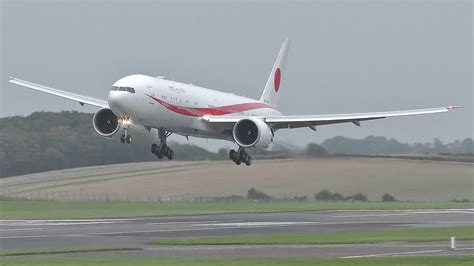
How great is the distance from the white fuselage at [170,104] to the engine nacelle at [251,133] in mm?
1298

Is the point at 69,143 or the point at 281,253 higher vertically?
the point at 69,143

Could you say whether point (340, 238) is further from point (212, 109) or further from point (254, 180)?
point (254, 180)

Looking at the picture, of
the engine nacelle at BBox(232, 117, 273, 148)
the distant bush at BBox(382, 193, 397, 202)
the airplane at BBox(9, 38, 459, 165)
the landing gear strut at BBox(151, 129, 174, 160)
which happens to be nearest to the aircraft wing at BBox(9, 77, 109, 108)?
the airplane at BBox(9, 38, 459, 165)

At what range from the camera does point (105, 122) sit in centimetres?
6575

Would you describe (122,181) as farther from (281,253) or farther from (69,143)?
(281,253)

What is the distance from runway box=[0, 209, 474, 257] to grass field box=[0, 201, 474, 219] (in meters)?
4.32

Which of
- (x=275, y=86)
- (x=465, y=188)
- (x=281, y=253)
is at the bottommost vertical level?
(x=281, y=253)

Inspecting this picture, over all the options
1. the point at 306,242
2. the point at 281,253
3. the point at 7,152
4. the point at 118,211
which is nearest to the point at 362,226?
the point at 306,242

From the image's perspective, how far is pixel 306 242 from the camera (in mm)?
49500

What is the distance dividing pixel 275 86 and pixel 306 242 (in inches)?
1226

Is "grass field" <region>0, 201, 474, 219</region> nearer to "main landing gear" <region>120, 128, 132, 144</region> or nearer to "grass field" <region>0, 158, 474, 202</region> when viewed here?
"grass field" <region>0, 158, 474, 202</region>

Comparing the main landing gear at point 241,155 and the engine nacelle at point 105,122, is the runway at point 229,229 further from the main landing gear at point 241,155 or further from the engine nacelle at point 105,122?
the engine nacelle at point 105,122

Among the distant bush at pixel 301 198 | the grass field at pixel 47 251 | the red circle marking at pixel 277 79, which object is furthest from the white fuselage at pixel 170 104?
the grass field at pixel 47 251

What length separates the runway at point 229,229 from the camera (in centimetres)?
4481
